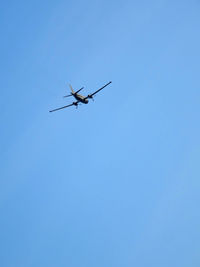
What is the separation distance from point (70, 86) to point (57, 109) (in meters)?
8.37

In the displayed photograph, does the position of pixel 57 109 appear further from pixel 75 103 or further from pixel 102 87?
pixel 102 87

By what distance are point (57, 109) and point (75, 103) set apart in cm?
716

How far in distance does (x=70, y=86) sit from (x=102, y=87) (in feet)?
32.4

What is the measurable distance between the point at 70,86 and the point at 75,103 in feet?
17.5

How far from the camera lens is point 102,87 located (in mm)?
108250

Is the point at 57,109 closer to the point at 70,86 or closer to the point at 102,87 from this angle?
the point at 70,86

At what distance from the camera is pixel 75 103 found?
363ft

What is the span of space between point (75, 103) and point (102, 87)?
9.22 meters

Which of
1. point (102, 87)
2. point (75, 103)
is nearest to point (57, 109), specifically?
point (75, 103)

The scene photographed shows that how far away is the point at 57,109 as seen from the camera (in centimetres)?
11469
